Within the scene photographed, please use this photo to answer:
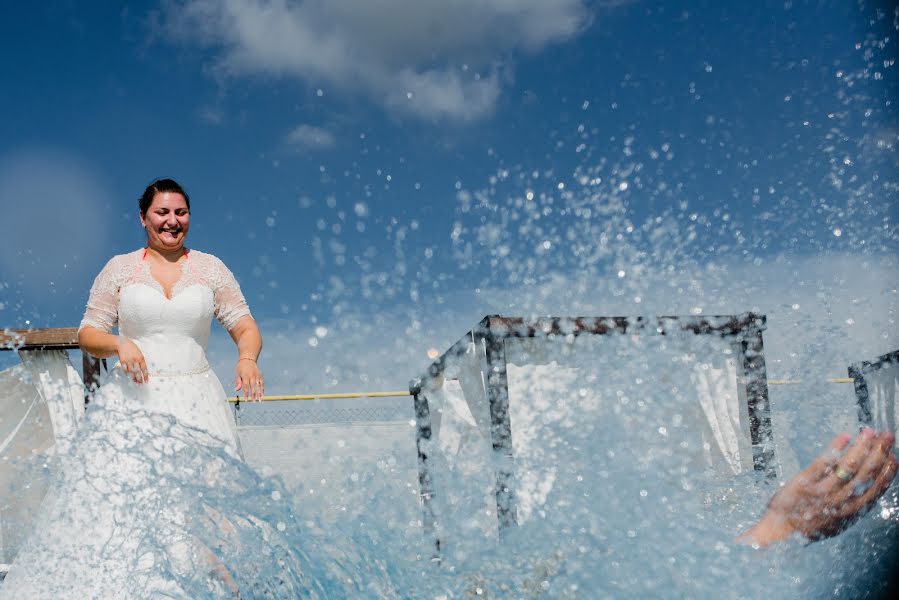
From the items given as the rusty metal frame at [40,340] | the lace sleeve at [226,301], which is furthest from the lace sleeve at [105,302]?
the rusty metal frame at [40,340]

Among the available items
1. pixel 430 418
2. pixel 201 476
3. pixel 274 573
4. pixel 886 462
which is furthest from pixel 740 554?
pixel 430 418

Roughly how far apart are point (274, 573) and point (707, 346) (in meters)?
3.35

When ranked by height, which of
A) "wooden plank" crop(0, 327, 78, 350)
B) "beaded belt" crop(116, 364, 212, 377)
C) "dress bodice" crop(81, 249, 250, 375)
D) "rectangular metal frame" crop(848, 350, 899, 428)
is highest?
"wooden plank" crop(0, 327, 78, 350)

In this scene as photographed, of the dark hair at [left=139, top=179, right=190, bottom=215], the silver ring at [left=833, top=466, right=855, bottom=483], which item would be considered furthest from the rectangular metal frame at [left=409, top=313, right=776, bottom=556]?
the dark hair at [left=139, top=179, right=190, bottom=215]

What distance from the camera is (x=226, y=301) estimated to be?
2.78 m

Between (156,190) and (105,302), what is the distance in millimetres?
485

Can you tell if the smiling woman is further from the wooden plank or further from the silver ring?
the silver ring

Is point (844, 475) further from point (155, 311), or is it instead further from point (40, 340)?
point (40, 340)

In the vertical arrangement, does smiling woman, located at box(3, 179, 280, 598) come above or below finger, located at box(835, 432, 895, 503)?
above

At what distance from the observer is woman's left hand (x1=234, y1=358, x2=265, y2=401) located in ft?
8.38

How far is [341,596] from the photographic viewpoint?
1.70 m

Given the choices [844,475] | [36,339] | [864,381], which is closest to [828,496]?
[844,475]

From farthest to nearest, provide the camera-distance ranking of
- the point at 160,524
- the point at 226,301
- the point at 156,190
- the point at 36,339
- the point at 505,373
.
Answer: the point at 36,339 < the point at 505,373 < the point at 226,301 < the point at 156,190 < the point at 160,524

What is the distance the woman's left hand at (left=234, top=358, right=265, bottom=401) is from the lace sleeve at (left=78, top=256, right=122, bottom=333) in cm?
53
